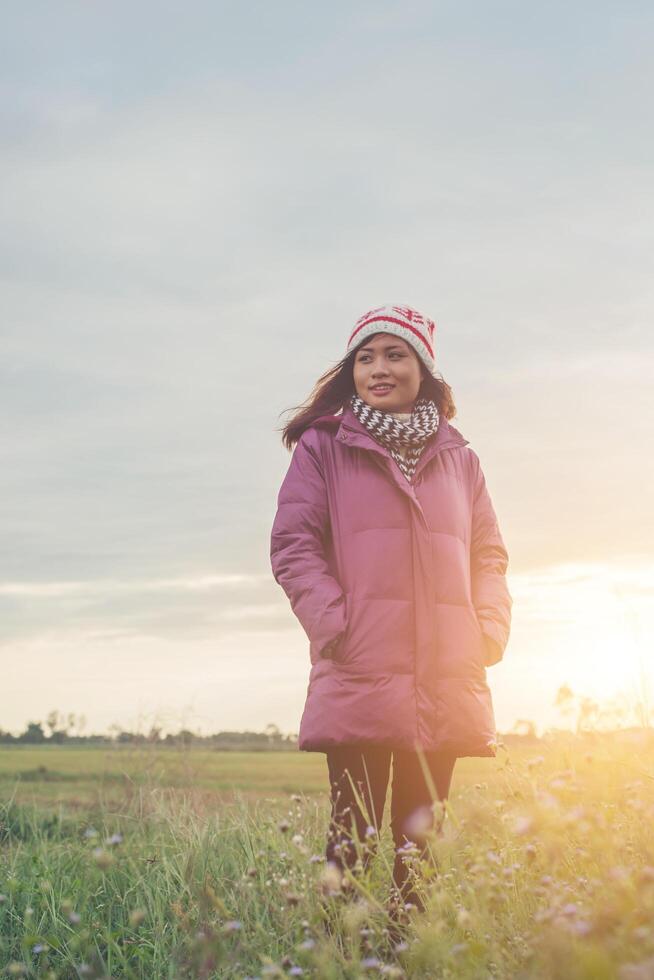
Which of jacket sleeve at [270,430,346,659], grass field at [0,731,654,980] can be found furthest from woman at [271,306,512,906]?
grass field at [0,731,654,980]

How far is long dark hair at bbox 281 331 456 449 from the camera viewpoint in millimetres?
5221

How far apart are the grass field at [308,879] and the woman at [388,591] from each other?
311 mm

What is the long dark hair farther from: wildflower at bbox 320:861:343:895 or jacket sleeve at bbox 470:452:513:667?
wildflower at bbox 320:861:343:895

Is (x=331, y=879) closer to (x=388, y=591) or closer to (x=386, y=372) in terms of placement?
(x=388, y=591)

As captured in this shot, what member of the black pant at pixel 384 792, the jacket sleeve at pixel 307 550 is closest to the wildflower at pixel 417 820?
the black pant at pixel 384 792

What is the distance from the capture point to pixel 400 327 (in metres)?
5.02

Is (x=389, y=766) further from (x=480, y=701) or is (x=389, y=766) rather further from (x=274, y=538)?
(x=274, y=538)

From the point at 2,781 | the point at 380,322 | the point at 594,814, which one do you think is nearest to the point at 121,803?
the point at 2,781

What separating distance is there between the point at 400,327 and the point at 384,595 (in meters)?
1.38

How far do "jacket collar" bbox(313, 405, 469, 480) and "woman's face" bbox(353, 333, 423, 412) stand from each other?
5.8 inches

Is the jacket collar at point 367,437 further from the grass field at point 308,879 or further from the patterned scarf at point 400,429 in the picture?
the grass field at point 308,879

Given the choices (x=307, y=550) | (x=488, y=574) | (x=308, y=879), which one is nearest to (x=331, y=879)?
(x=308, y=879)

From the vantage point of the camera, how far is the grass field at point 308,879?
2.99 m

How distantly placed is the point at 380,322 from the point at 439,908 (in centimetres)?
276
